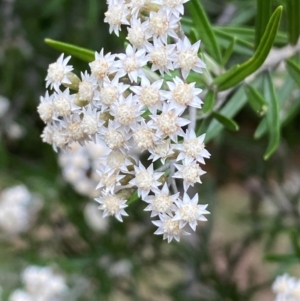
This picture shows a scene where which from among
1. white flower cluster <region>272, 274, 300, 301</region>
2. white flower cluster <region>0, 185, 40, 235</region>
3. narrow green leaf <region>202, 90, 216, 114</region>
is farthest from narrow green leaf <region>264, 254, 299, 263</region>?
white flower cluster <region>0, 185, 40, 235</region>

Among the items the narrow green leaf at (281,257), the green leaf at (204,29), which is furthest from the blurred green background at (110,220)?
the green leaf at (204,29)

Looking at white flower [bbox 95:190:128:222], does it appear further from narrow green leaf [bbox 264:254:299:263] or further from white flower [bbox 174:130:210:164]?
narrow green leaf [bbox 264:254:299:263]

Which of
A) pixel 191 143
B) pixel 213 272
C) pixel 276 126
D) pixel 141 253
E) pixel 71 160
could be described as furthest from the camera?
pixel 141 253

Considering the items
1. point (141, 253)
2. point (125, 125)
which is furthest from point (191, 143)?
point (141, 253)

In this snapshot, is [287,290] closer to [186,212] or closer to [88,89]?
[186,212]

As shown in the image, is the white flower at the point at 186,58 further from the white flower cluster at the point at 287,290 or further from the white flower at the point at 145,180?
the white flower cluster at the point at 287,290

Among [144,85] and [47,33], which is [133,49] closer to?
[144,85]
